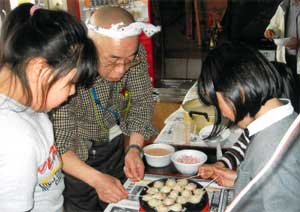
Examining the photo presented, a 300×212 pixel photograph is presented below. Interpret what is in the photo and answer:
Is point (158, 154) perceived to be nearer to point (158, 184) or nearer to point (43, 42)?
point (158, 184)

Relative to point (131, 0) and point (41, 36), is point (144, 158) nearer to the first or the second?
point (41, 36)

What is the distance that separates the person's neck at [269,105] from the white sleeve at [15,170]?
2.03ft

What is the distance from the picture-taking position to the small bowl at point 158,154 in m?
1.44

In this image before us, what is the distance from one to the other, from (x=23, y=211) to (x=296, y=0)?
3.25 metres

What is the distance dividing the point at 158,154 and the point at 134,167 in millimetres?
142

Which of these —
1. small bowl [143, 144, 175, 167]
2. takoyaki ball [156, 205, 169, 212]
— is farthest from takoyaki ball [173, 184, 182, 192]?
small bowl [143, 144, 175, 167]

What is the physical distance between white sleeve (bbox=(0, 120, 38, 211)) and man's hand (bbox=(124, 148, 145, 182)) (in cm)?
56

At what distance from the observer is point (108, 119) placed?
1679 mm

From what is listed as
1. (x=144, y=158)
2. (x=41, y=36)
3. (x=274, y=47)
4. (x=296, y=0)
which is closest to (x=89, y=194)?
(x=144, y=158)

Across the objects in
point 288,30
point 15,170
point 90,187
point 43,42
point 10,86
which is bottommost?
point 90,187

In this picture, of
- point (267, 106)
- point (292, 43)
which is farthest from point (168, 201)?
point (292, 43)

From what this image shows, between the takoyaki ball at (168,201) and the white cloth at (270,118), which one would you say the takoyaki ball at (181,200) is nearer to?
the takoyaki ball at (168,201)

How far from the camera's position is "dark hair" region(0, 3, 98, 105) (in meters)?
0.86

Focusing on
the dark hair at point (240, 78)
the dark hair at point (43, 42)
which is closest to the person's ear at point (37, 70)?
the dark hair at point (43, 42)
